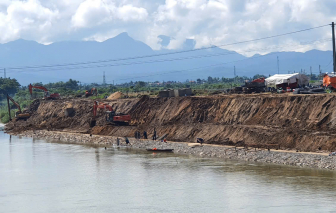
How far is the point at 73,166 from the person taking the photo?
40000mm

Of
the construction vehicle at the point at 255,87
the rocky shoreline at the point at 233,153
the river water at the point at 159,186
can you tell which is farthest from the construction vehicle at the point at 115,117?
the river water at the point at 159,186

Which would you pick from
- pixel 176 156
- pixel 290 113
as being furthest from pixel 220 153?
pixel 290 113

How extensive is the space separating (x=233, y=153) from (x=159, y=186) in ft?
33.3

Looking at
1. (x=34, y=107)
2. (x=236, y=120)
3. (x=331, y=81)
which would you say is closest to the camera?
(x=236, y=120)

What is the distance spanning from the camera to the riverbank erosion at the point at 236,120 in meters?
40.0

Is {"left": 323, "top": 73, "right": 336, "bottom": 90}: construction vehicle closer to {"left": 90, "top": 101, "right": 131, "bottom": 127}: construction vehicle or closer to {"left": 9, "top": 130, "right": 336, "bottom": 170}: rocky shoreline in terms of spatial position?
{"left": 9, "top": 130, "right": 336, "bottom": 170}: rocky shoreline

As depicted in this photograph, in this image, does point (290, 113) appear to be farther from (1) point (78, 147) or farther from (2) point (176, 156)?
(1) point (78, 147)

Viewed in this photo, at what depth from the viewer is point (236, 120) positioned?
48.8 metres

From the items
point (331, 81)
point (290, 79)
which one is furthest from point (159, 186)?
→ point (290, 79)

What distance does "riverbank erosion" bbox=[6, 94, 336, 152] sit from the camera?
40000mm

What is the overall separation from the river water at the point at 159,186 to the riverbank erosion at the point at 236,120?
478cm

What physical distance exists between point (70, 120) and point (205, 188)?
43589 millimetres

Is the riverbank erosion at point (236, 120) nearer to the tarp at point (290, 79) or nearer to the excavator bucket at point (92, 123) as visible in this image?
the excavator bucket at point (92, 123)

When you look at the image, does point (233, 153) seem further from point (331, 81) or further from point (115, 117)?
point (115, 117)
